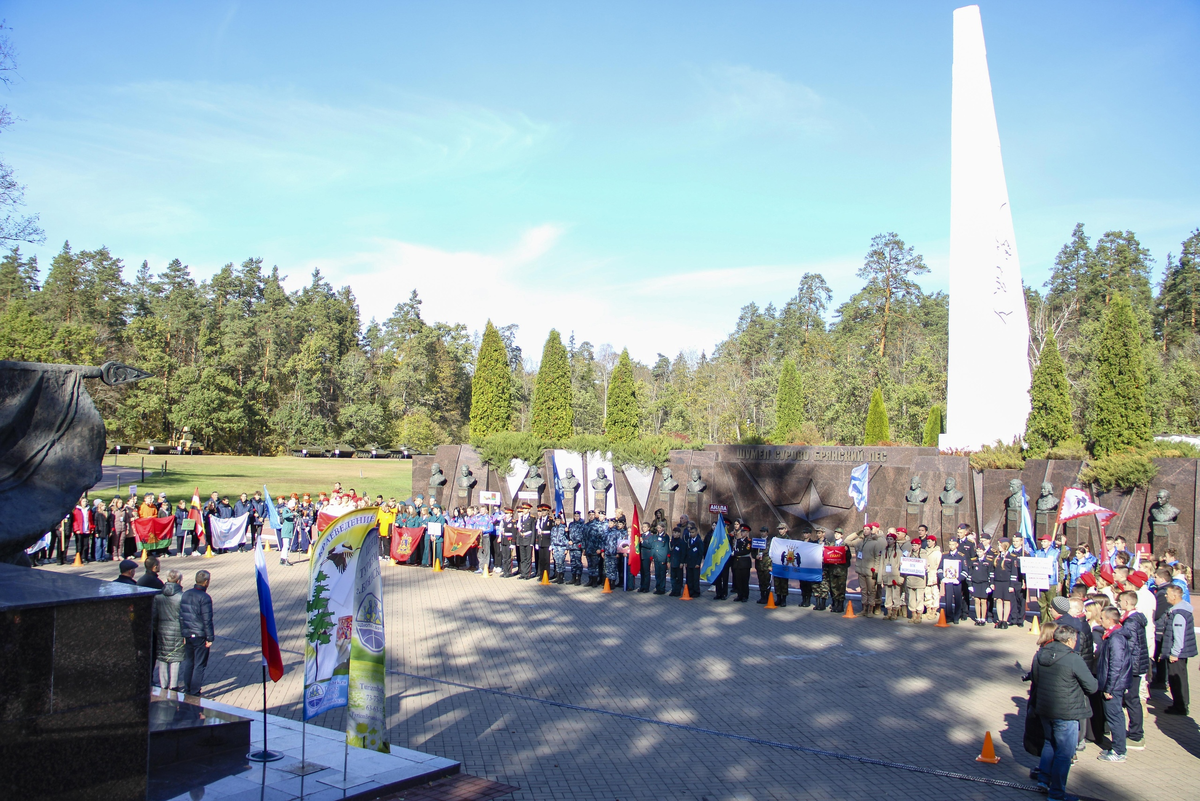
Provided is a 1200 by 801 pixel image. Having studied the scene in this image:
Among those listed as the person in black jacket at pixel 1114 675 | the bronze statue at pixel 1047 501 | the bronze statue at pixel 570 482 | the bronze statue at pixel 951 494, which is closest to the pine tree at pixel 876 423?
the bronze statue at pixel 951 494

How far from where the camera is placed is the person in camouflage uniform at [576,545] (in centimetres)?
1914

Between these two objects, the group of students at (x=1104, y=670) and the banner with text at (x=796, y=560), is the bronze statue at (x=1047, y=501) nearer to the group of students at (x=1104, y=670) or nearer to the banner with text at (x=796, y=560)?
the banner with text at (x=796, y=560)

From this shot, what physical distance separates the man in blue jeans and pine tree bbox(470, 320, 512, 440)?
27.1m

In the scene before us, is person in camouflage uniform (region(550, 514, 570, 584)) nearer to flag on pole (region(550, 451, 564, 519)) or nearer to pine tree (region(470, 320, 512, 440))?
flag on pole (region(550, 451, 564, 519))

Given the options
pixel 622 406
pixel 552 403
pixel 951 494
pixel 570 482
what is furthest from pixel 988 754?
pixel 552 403

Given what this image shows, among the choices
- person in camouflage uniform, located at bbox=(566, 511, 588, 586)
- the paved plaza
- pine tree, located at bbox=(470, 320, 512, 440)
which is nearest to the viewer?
the paved plaza

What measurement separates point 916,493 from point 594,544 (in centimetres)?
943

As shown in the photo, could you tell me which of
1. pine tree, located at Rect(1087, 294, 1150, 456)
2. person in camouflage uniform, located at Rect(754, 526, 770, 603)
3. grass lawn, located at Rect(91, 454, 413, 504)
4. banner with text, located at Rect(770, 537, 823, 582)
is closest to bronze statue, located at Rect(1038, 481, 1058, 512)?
pine tree, located at Rect(1087, 294, 1150, 456)

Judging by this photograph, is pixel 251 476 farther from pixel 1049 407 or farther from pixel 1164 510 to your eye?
pixel 1164 510

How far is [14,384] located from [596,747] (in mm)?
6459

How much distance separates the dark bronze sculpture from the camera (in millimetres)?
7059

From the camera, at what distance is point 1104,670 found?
8312mm

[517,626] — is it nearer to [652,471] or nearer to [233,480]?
[652,471]

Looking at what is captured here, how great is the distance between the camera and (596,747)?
8.65 meters
